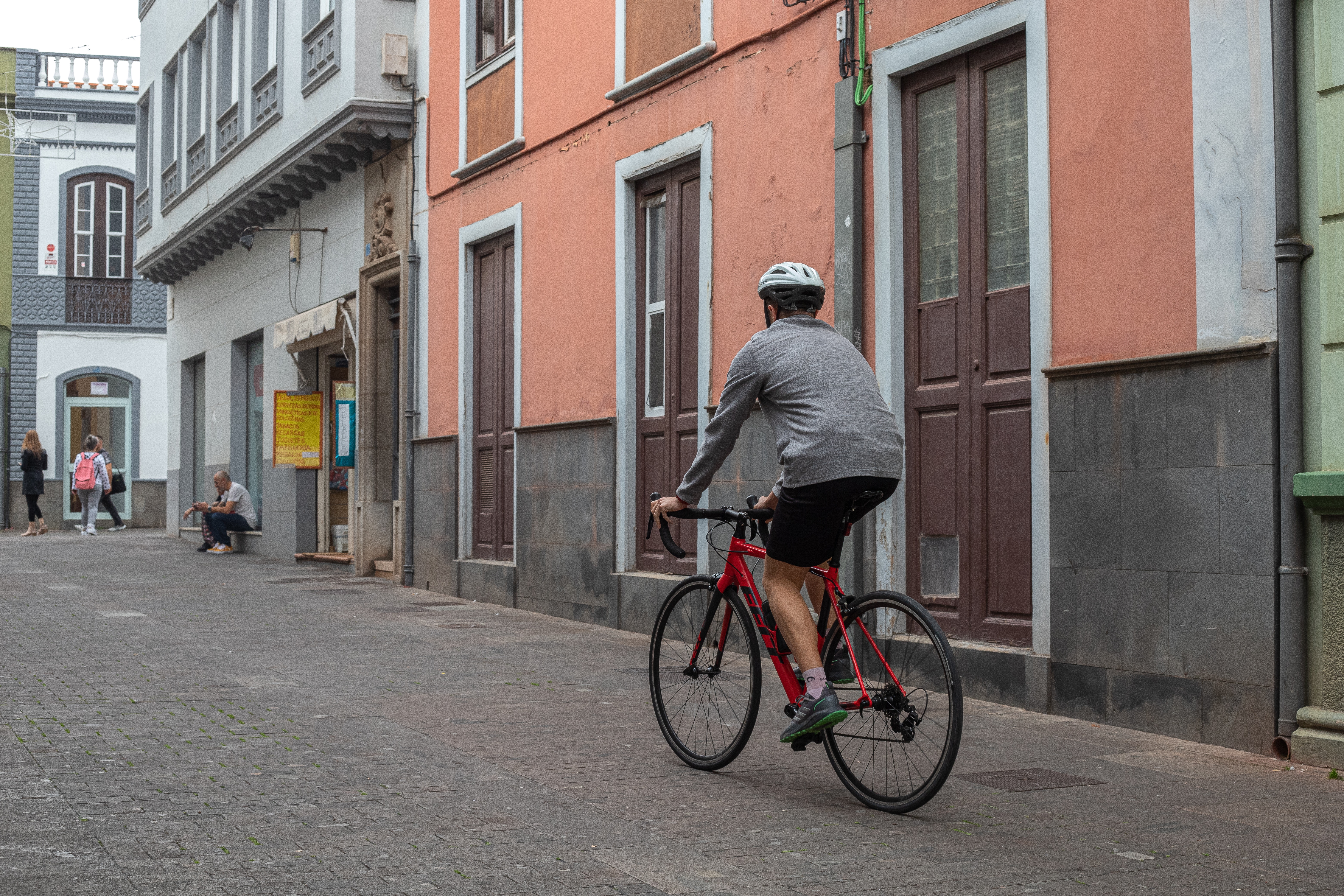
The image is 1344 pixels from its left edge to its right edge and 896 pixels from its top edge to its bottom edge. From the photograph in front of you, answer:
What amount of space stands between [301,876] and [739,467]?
6.16 m

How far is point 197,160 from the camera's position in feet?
79.8

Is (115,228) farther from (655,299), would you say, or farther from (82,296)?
(655,299)

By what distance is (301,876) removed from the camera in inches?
179

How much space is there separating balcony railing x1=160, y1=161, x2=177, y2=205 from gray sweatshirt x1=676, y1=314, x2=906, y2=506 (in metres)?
21.4

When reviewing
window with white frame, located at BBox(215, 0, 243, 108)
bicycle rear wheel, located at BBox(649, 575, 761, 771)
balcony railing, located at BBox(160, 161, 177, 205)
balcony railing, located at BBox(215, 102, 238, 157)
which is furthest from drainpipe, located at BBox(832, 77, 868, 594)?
balcony railing, located at BBox(160, 161, 177, 205)

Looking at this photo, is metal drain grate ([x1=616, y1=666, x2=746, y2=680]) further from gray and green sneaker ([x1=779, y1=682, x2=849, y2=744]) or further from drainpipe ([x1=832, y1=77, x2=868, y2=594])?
drainpipe ([x1=832, y1=77, x2=868, y2=594])

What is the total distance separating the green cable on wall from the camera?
366 inches

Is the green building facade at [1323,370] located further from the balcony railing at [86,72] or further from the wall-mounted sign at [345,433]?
the balcony railing at [86,72]

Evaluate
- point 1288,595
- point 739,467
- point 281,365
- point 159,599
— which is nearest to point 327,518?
point 281,365

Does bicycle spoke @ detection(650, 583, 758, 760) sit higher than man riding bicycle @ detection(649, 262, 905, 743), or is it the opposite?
man riding bicycle @ detection(649, 262, 905, 743)

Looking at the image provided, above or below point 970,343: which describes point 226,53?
above

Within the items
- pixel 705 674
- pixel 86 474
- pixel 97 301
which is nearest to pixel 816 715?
pixel 705 674

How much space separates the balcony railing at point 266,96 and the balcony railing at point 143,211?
299 inches

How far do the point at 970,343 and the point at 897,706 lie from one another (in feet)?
11.7
